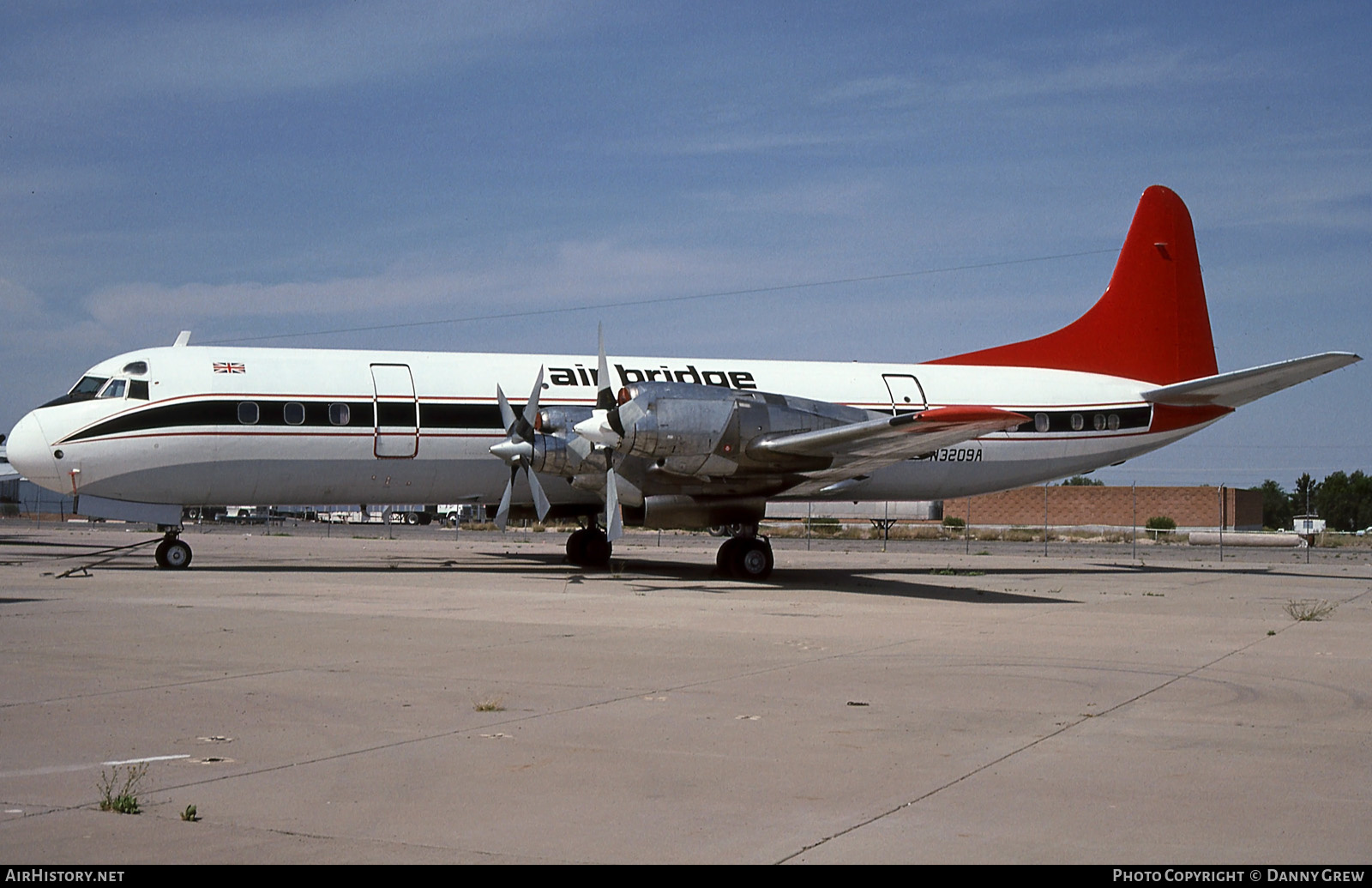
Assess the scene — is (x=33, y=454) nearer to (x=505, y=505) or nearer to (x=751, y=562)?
(x=505, y=505)

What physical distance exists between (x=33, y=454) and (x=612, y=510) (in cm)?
1054

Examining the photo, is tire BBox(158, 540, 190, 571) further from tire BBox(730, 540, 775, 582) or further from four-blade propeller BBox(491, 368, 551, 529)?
tire BBox(730, 540, 775, 582)

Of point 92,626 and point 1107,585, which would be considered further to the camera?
point 1107,585

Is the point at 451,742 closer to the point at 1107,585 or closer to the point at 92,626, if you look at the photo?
the point at 92,626

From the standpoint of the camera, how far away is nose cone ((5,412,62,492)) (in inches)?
829

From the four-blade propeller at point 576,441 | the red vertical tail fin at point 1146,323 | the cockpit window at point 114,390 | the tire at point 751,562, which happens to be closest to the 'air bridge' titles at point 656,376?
the four-blade propeller at point 576,441

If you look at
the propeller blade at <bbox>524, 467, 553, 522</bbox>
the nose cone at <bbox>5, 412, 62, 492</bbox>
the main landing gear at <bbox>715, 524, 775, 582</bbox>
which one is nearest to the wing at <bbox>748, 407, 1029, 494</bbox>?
the main landing gear at <bbox>715, 524, 775, 582</bbox>

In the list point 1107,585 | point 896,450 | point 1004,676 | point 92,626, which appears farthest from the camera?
point 1107,585

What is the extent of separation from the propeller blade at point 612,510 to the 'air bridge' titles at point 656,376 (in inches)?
148

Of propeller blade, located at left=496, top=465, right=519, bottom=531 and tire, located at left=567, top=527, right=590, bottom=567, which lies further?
tire, located at left=567, top=527, right=590, bottom=567

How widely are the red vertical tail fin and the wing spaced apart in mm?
7687

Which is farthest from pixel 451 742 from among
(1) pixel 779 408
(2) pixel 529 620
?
(1) pixel 779 408

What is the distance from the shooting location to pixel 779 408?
20.3 meters

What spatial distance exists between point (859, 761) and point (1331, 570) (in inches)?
1061
